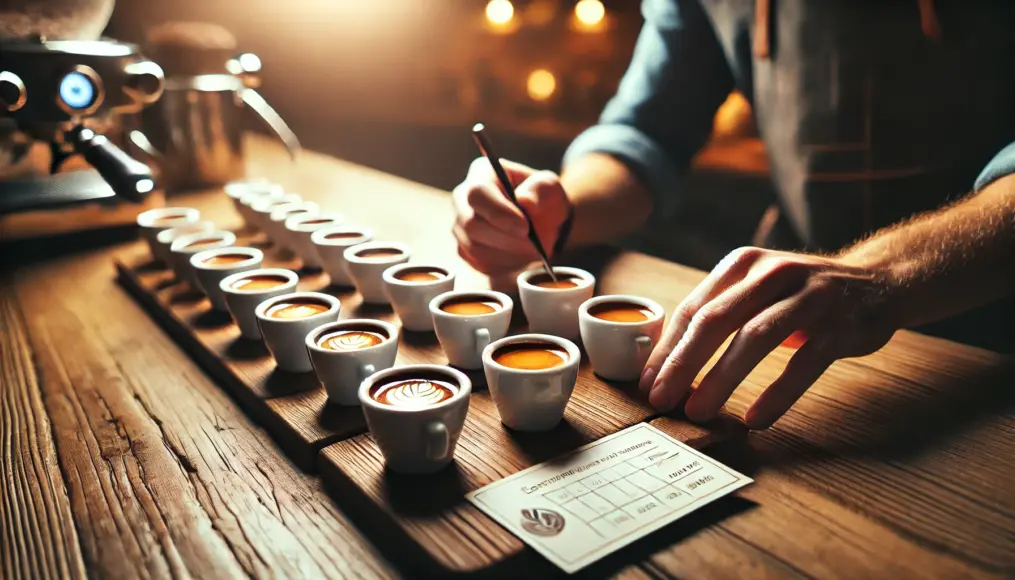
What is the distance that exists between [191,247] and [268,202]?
1.06ft

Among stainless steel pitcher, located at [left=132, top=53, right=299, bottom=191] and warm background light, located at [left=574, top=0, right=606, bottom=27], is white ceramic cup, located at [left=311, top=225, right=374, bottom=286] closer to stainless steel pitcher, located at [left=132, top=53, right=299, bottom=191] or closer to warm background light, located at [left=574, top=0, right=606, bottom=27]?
stainless steel pitcher, located at [left=132, top=53, right=299, bottom=191]

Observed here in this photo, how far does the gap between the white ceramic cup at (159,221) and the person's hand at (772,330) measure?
3.58 feet

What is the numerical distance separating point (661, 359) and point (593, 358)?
10cm

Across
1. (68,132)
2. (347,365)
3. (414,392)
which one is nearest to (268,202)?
(68,132)

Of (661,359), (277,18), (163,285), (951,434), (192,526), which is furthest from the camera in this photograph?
(277,18)

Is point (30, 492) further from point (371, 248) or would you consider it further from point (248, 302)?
point (371, 248)

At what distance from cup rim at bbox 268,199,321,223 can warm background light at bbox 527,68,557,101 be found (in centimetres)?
252

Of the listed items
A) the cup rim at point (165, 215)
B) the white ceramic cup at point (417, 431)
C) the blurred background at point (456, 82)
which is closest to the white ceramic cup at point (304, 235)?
the cup rim at point (165, 215)

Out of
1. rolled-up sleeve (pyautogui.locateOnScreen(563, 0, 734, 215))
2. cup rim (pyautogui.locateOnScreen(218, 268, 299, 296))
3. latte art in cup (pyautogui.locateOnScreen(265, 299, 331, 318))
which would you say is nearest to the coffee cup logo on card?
latte art in cup (pyautogui.locateOnScreen(265, 299, 331, 318))

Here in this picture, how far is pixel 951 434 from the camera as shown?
34.9 inches

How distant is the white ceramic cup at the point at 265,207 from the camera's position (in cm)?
169

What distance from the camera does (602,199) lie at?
169 cm

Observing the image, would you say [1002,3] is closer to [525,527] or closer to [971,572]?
[971,572]

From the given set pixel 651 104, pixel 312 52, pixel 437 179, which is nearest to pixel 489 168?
pixel 651 104
